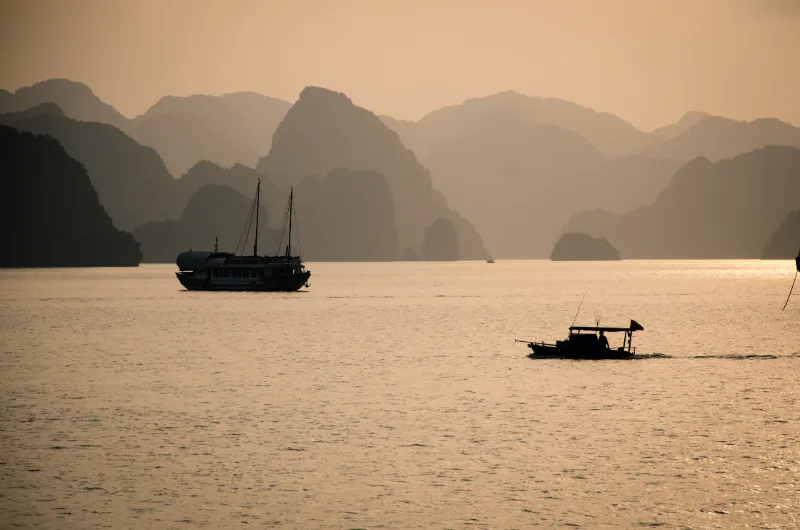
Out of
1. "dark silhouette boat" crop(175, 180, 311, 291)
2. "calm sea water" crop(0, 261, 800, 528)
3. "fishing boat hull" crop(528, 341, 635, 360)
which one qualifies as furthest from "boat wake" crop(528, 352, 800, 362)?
"dark silhouette boat" crop(175, 180, 311, 291)

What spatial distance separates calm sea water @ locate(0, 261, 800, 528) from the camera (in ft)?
106

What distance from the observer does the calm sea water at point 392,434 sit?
1275 inches

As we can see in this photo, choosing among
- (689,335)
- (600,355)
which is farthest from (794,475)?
(689,335)

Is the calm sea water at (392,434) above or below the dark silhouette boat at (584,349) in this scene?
below

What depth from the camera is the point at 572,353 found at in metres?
78.4

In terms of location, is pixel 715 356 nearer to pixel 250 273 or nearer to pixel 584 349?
pixel 584 349

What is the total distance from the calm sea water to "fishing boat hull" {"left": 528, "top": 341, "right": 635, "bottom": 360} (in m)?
1.23

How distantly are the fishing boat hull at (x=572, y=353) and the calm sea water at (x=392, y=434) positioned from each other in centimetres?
123

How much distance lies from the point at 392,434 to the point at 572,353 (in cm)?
3611

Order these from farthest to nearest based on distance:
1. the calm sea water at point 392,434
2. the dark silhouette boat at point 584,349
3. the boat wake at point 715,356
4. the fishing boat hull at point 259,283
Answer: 1. the fishing boat hull at point 259,283
2. the boat wake at point 715,356
3. the dark silhouette boat at point 584,349
4. the calm sea water at point 392,434

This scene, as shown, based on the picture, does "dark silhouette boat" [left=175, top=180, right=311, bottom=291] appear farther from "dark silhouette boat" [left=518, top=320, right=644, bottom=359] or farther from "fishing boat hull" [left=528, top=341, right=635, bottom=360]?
"dark silhouette boat" [left=518, top=320, right=644, bottom=359]

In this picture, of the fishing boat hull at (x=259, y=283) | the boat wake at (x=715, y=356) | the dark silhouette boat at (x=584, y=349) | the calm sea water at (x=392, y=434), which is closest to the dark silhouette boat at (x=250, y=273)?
the fishing boat hull at (x=259, y=283)

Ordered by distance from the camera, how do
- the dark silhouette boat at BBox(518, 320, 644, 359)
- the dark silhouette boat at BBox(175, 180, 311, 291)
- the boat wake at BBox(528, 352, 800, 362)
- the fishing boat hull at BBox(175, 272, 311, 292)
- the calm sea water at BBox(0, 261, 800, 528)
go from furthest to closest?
1. the dark silhouette boat at BBox(175, 180, 311, 291)
2. the fishing boat hull at BBox(175, 272, 311, 292)
3. the boat wake at BBox(528, 352, 800, 362)
4. the dark silhouette boat at BBox(518, 320, 644, 359)
5. the calm sea water at BBox(0, 261, 800, 528)

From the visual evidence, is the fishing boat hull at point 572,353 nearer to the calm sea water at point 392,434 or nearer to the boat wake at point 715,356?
the boat wake at point 715,356
